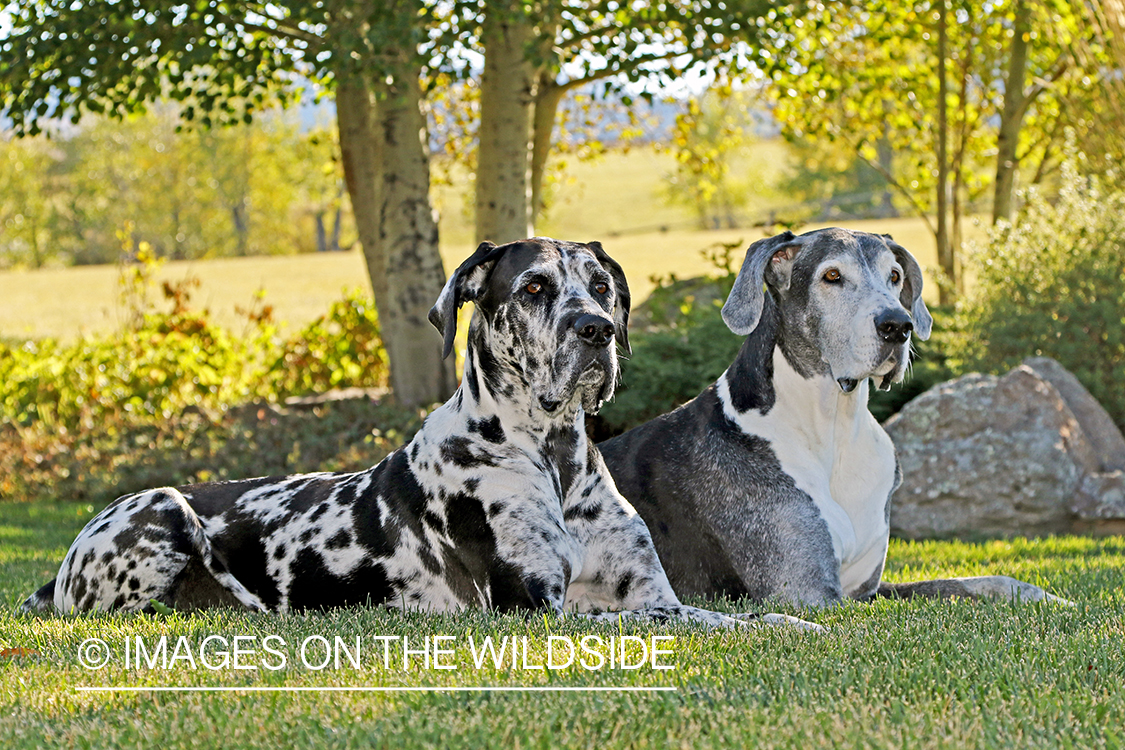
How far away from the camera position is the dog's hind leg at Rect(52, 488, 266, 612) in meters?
4.91

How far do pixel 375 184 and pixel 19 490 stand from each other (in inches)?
189

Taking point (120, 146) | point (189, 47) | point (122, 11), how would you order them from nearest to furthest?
point (122, 11)
point (189, 47)
point (120, 146)

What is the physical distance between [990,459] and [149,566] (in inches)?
236

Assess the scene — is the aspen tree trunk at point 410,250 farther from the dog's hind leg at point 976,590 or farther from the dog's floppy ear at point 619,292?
the dog's hind leg at point 976,590

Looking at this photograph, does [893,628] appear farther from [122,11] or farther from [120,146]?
[120,146]

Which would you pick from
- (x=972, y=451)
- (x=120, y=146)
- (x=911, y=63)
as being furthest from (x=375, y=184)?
(x=120, y=146)

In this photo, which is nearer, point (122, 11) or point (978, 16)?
point (122, 11)

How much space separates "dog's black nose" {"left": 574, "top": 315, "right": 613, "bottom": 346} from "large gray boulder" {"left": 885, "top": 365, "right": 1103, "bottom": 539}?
4837 mm

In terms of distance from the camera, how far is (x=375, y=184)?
39.6 feet

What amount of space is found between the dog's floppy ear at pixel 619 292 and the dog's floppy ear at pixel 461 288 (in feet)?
1.37

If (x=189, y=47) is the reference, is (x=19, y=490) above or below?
below

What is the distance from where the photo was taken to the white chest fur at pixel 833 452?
4910mm

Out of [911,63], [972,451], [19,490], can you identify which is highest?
[911,63]

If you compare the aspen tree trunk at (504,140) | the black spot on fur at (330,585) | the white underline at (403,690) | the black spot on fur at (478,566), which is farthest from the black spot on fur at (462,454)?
the aspen tree trunk at (504,140)
